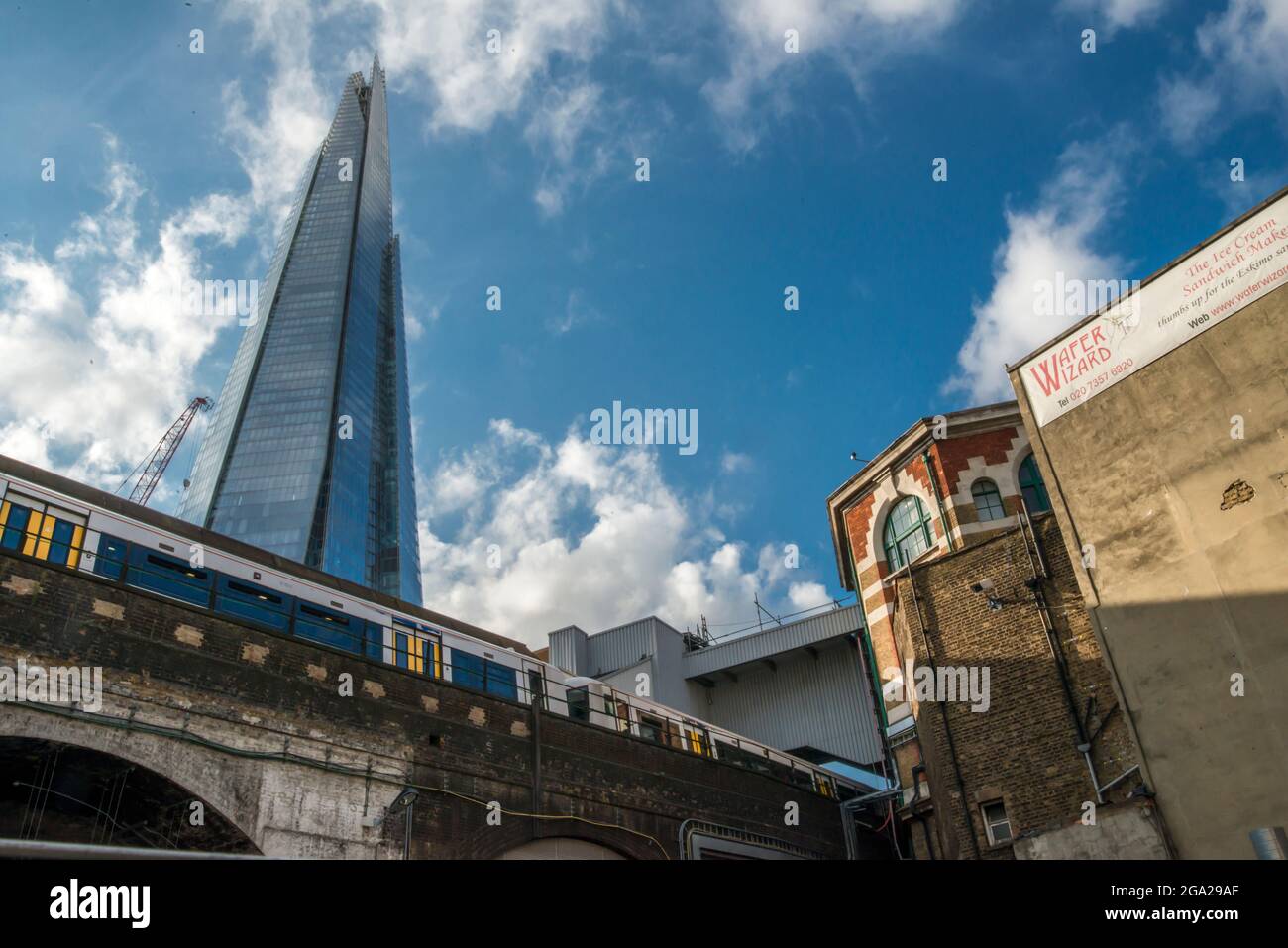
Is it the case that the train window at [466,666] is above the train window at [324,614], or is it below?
below

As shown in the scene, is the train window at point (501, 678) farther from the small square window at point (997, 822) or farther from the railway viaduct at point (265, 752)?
the small square window at point (997, 822)

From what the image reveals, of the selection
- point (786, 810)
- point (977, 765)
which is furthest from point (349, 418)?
point (977, 765)

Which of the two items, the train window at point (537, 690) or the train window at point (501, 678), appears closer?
the train window at point (537, 690)

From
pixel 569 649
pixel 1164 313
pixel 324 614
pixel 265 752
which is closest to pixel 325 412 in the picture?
pixel 569 649

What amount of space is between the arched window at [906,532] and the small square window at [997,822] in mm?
7589

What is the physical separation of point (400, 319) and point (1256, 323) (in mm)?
164600

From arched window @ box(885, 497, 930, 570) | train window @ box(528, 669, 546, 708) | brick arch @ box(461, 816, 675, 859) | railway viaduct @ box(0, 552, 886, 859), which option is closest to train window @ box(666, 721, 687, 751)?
brick arch @ box(461, 816, 675, 859)

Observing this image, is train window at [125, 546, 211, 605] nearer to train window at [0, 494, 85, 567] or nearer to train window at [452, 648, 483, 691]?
train window at [0, 494, 85, 567]

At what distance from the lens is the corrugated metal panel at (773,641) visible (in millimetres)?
37219

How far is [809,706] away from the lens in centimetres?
3819

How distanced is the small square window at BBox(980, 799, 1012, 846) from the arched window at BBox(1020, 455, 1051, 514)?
8.50m

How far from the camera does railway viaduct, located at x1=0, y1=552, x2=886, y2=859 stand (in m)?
15.5

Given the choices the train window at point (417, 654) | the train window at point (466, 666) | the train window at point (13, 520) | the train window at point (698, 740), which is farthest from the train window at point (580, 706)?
the train window at point (13, 520)
